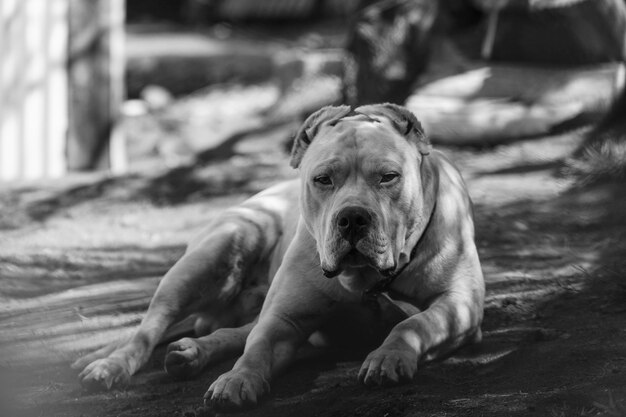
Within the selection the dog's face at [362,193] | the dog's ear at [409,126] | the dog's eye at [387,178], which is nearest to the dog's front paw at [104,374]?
the dog's face at [362,193]

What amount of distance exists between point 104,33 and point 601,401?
6251 millimetres

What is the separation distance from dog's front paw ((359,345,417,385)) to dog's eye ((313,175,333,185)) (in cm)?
67

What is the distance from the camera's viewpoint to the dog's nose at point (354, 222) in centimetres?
378

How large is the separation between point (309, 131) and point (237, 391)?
1195 millimetres

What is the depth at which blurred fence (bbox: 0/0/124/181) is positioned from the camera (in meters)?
8.55

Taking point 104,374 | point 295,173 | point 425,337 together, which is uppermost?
point 425,337

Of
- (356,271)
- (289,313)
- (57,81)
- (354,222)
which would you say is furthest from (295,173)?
(354,222)

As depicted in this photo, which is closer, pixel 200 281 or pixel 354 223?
pixel 354 223

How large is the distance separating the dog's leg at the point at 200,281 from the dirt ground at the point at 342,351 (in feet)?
0.40

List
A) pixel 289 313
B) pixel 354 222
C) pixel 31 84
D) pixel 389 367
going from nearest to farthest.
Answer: pixel 389 367 → pixel 354 222 → pixel 289 313 → pixel 31 84

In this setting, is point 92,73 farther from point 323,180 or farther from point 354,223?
point 354,223

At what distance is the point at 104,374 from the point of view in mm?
4102

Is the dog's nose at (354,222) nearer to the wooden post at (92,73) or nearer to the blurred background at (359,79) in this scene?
the blurred background at (359,79)

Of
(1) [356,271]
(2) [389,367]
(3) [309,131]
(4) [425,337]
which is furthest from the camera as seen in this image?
(3) [309,131]
